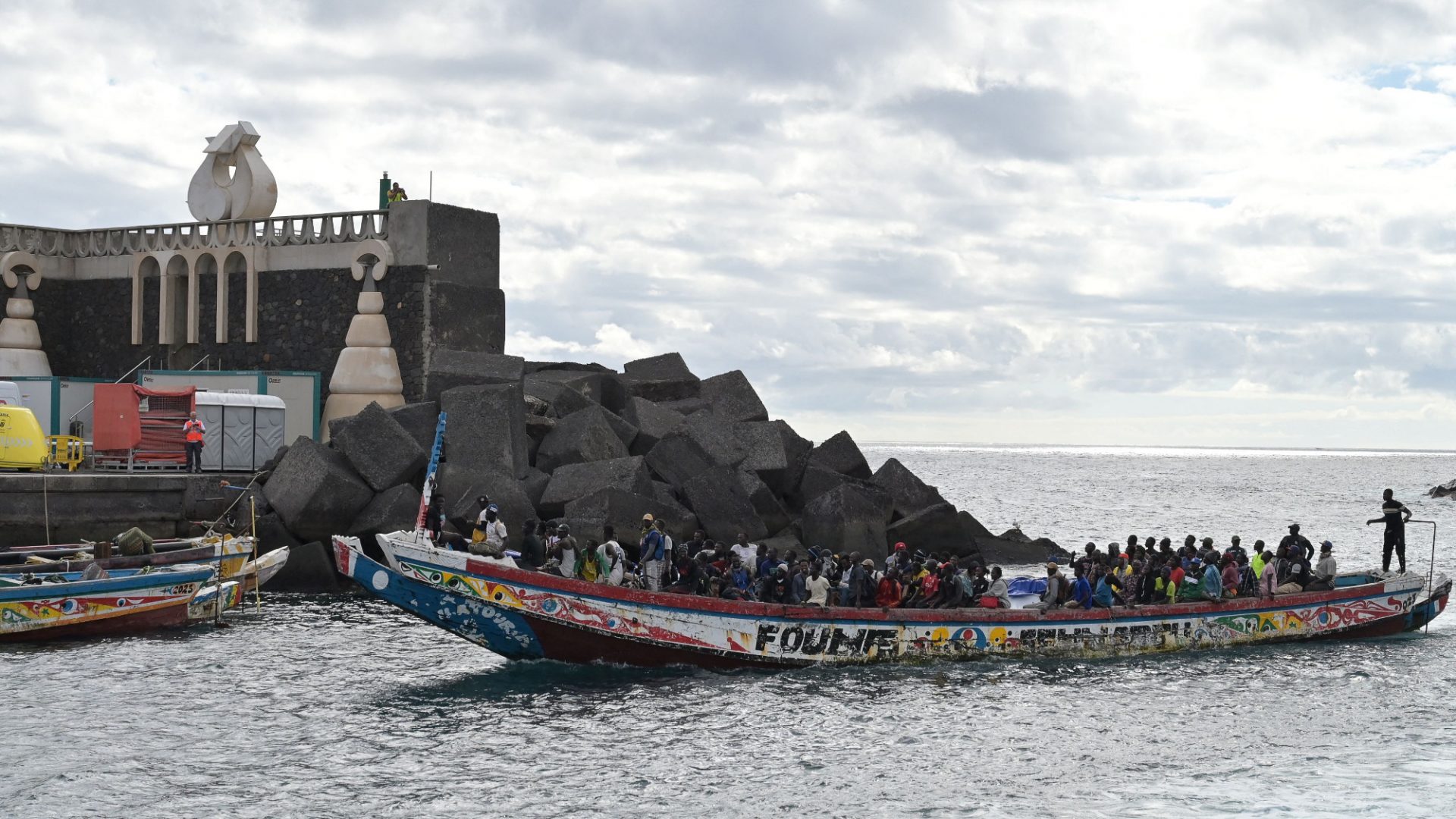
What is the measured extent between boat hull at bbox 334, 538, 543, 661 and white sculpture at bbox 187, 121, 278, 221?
28666mm

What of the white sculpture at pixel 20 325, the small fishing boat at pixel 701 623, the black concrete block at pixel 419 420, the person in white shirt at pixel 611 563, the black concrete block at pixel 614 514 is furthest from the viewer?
the white sculpture at pixel 20 325

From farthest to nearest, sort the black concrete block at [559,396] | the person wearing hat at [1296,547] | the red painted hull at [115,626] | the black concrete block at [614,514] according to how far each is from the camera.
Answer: the black concrete block at [559,396], the black concrete block at [614,514], the person wearing hat at [1296,547], the red painted hull at [115,626]

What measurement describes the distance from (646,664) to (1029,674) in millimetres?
6703

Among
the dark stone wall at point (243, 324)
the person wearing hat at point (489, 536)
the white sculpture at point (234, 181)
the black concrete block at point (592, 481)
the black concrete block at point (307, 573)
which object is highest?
the white sculpture at point (234, 181)

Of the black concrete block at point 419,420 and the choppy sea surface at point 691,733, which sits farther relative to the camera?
the black concrete block at point 419,420

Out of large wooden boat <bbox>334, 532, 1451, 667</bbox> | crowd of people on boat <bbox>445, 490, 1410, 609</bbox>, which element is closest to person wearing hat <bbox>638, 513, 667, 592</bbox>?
crowd of people on boat <bbox>445, 490, 1410, 609</bbox>

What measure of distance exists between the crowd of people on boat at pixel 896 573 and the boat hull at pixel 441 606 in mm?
936

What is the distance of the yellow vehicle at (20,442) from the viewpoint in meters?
35.4

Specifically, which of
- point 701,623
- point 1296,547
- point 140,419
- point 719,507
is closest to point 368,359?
point 140,419

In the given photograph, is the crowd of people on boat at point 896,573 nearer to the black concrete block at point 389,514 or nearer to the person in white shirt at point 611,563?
the person in white shirt at point 611,563

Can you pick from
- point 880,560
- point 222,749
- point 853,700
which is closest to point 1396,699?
point 853,700

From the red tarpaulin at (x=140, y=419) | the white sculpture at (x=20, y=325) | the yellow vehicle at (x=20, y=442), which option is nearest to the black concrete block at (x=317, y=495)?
the red tarpaulin at (x=140, y=419)

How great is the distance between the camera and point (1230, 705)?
2309 cm

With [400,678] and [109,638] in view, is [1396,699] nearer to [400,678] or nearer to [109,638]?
[400,678]
